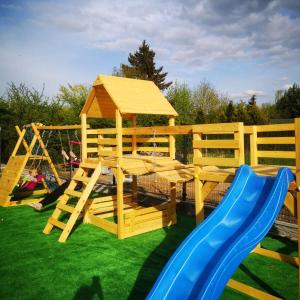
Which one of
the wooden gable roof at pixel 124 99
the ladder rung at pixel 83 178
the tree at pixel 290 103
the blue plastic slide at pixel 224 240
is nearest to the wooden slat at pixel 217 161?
the blue plastic slide at pixel 224 240

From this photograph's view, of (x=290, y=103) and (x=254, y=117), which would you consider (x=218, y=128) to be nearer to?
(x=254, y=117)

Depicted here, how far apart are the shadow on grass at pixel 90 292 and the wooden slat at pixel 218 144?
259 centimetres

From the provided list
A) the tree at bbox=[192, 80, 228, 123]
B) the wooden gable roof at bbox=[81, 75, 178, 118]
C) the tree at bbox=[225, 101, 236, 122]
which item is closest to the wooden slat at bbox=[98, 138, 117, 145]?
the wooden gable roof at bbox=[81, 75, 178, 118]

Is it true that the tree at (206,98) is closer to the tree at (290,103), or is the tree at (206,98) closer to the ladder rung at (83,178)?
the tree at (290,103)

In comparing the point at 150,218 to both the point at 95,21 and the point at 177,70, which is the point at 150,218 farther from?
the point at 177,70

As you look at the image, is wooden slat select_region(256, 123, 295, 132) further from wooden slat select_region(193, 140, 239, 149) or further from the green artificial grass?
the green artificial grass

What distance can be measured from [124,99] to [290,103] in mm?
31550

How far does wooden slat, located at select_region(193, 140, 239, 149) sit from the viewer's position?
4484mm

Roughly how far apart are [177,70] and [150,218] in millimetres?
36078

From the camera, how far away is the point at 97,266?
5.02 metres

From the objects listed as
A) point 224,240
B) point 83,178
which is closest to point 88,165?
point 83,178

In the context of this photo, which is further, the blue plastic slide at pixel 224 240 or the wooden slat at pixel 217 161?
the wooden slat at pixel 217 161

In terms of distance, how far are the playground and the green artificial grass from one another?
0.05 feet

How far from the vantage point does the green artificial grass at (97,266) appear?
420 centimetres
